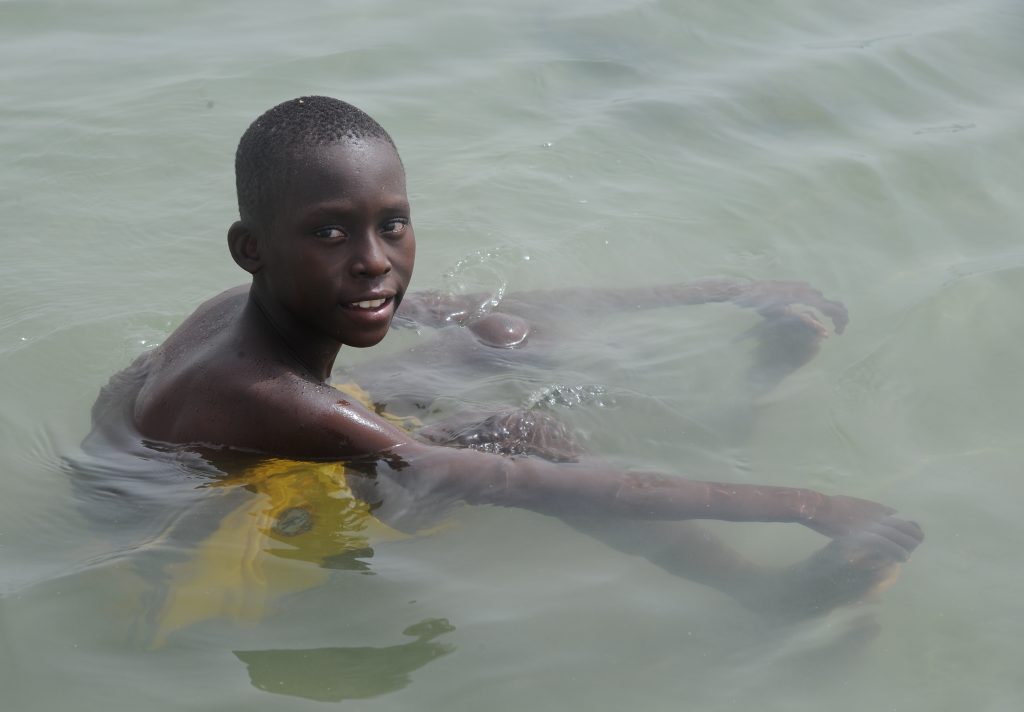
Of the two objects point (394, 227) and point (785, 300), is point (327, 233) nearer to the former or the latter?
point (394, 227)

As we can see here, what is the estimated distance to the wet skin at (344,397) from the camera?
304 centimetres

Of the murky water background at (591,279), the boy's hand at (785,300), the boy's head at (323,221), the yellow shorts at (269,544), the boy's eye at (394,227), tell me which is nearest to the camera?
the murky water background at (591,279)

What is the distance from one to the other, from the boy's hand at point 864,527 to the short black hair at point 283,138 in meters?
1.44

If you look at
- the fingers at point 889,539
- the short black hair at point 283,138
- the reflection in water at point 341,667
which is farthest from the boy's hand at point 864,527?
the short black hair at point 283,138

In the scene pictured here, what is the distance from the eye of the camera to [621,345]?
175 inches

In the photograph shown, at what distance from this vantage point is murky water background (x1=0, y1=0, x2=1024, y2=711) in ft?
9.10

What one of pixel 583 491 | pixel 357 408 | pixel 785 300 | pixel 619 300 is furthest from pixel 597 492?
pixel 785 300

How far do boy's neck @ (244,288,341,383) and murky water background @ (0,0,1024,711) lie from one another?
0.55 meters

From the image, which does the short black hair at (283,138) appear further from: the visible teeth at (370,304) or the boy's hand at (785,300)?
the boy's hand at (785,300)

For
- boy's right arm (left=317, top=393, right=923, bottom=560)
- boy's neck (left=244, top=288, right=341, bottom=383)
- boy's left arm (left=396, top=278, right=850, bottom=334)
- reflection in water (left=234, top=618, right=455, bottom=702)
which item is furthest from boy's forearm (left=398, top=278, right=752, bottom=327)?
reflection in water (left=234, top=618, right=455, bottom=702)

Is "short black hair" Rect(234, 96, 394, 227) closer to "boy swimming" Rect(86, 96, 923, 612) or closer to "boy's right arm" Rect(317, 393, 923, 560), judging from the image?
"boy swimming" Rect(86, 96, 923, 612)

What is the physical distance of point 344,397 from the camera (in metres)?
3.16

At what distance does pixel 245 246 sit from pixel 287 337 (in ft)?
0.84

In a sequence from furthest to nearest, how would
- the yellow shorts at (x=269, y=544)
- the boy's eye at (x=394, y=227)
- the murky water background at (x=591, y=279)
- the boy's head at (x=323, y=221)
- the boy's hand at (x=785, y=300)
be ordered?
the boy's hand at (x=785, y=300) → the boy's eye at (x=394, y=227) → the boy's head at (x=323, y=221) → the yellow shorts at (x=269, y=544) → the murky water background at (x=591, y=279)
